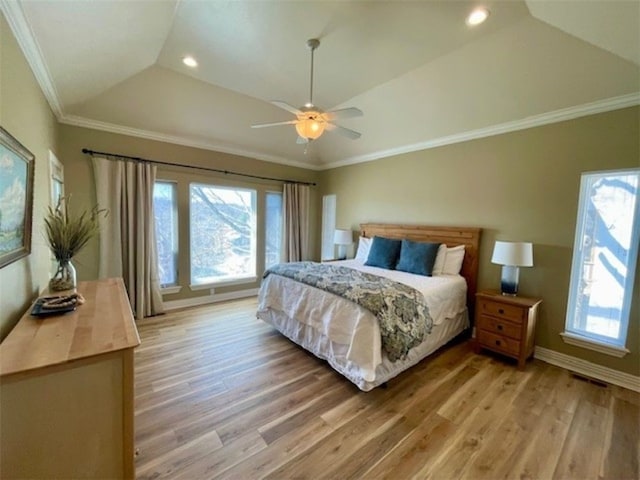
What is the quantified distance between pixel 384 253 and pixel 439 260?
72cm

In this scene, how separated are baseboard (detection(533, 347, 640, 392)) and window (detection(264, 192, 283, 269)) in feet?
13.5

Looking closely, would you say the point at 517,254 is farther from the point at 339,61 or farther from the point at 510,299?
the point at 339,61

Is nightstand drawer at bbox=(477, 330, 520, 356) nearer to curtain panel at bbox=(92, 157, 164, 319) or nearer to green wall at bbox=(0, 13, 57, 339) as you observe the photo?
green wall at bbox=(0, 13, 57, 339)

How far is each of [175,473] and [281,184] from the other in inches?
171

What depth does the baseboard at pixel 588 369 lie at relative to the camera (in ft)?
7.97

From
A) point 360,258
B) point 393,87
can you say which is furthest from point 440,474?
point 393,87

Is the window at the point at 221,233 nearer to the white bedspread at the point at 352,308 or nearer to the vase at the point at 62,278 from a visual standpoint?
the white bedspread at the point at 352,308

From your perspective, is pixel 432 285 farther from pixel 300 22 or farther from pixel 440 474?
pixel 300 22

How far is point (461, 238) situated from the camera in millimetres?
3545

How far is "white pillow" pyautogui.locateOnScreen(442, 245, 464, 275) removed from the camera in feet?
11.3

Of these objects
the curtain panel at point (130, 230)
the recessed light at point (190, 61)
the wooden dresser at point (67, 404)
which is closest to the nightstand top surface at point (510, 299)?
the wooden dresser at point (67, 404)

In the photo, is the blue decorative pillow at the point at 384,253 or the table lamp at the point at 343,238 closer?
the blue decorative pillow at the point at 384,253

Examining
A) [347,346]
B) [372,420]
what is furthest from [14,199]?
[372,420]

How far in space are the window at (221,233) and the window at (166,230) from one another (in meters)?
0.24
